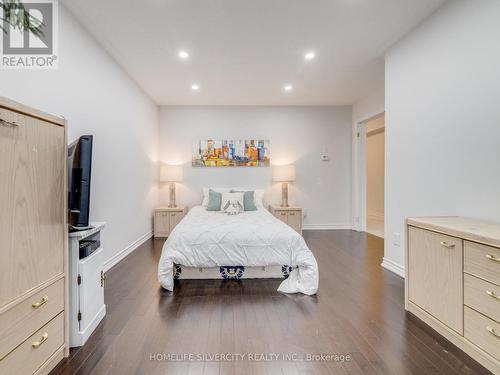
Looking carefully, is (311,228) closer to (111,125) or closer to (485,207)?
(485,207)

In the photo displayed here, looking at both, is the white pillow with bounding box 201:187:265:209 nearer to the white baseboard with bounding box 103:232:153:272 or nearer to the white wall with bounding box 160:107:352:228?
the white wall with bounding box 160:107:352:228

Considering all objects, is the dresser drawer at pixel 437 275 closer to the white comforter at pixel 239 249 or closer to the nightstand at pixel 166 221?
the white comforter at pixel 239 249

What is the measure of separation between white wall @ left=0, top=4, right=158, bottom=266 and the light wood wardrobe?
82 cm

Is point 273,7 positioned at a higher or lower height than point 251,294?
higher

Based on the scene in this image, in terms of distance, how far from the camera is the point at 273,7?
2303mm

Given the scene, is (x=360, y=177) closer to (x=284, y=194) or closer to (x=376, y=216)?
(x=284, y=194)

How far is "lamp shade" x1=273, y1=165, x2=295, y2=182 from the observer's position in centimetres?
509

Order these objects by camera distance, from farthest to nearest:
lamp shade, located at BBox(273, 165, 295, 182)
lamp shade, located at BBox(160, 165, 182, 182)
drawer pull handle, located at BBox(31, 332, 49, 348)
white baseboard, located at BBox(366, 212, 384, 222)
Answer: white baseboard, located at BBox(366, 212, 384, 222) < lamp shade, located at BBox(273, 165, 295, 182) < lamp shade, located at BBox(160, 165, 182, 182) < drawer pull handle, located at BBox(31, 332, 49, 348)

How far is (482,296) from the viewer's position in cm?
150

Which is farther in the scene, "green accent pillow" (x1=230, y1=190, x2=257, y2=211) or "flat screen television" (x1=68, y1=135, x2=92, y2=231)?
"green accent pillow" (x1=230, y1=190, x2=257, y2=211)

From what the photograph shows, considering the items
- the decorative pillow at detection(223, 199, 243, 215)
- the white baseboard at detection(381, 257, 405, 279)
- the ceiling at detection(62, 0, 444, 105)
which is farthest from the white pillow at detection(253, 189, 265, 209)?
the white baseboard at detection(381, 257, 405, 279)

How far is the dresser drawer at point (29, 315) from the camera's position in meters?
1.17

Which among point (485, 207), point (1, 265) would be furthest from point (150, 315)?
point (485, 207)

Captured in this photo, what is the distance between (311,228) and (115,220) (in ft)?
12.2
